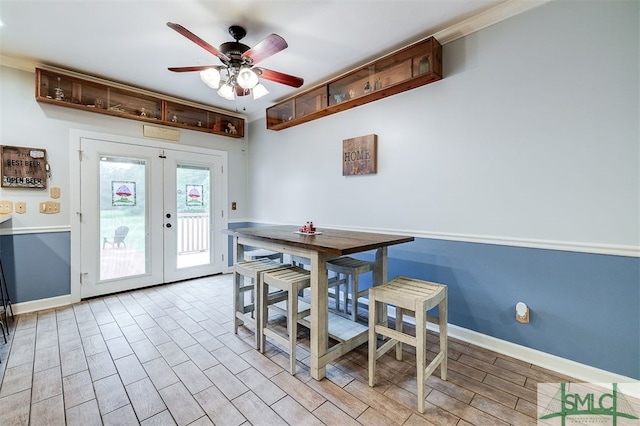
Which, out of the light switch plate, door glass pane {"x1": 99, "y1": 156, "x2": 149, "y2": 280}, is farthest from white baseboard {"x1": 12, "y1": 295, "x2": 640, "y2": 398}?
the light switch plate

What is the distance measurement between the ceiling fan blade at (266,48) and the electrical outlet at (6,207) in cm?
290

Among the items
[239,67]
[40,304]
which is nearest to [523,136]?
[239,67]

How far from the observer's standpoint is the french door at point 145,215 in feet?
11.1

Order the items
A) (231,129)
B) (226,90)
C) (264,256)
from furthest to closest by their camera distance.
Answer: (231,129), (264,256), (226,90)

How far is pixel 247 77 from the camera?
7.52ft

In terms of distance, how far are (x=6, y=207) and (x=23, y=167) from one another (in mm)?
439

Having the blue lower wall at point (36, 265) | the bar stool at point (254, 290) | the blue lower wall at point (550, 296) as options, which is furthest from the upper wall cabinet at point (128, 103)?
the blue lower wall at point (550, 296)

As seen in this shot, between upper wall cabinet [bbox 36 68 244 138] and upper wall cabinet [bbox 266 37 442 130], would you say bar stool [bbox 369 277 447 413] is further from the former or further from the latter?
upper wall cabinet [bbox 36 68 244 138]

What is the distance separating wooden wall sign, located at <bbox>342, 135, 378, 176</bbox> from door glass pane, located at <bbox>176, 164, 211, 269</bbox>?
2332mm

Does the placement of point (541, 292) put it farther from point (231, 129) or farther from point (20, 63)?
point (20, 63)

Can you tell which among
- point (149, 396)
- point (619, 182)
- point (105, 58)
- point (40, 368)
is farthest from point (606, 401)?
point (105, 58)

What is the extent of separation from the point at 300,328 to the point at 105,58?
3.37 metres

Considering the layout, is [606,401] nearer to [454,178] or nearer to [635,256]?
[635,256]

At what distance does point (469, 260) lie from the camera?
237 centimetres
